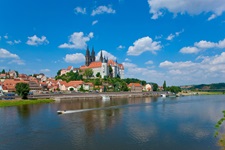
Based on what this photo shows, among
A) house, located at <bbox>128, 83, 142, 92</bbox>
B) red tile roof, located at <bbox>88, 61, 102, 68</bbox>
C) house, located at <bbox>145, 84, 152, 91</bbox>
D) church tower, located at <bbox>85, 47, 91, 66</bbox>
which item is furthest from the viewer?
church tower, located at <bbox>85, 47, 91, 66</bbox>

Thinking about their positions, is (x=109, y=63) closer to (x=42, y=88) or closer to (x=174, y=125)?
(x=42, y=88)

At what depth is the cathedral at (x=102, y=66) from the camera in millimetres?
157125

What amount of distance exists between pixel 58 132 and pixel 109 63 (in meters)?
143

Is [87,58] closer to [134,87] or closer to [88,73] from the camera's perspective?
[88,73]

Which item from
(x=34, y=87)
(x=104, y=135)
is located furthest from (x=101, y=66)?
(x=104, y=135)

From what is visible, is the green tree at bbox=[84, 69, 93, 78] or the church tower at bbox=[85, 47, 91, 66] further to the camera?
the church tower at bbox=[85, 47, 91, 66]

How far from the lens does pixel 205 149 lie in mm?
23688

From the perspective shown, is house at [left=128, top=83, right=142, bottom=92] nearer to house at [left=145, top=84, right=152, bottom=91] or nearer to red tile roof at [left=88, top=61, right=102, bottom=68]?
house at [left=145, top=84, right=152, bottom=91]

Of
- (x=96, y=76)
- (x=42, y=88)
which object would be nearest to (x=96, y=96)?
(x=42, y=88)

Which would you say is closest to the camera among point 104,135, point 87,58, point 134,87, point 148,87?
point 104,135

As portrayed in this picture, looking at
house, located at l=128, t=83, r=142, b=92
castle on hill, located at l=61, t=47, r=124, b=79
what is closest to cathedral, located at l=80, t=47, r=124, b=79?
castle on hill, located at l=61, t=47, r=124, b=79

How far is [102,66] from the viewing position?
513 ft

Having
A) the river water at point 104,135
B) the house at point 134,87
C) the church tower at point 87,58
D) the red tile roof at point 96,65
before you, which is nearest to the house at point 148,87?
the house at point 134,87

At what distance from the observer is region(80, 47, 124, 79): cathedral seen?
157125mm
